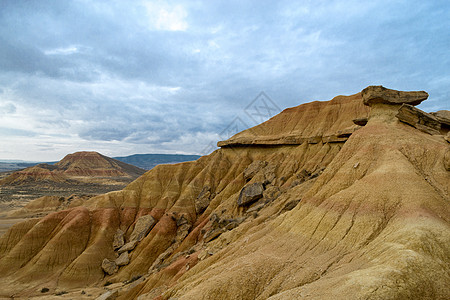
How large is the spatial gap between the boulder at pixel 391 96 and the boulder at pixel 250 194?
1820 cm

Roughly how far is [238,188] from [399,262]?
33811mm

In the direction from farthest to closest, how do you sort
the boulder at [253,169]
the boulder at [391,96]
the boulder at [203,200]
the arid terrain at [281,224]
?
1. the boulder at [203,200]
2. the boulder at [253,169]
3. the boulder at [391,96]
4. the arid terrain at [281,224]

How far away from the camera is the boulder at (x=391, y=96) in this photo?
77.3 feet

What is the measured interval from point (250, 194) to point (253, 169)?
9.91m

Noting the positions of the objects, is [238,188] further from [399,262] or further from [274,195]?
[399,262]

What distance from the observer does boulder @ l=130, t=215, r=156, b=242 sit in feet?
130

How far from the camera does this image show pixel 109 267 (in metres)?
34.8

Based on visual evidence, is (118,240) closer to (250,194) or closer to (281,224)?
(250,194)

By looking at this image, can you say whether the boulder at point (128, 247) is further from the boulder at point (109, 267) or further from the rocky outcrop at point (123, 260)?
the boulder at point (109, 267)

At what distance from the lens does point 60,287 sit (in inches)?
1249

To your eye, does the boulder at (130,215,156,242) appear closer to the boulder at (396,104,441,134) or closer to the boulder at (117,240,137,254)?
the boulder at (117,240,137,254)

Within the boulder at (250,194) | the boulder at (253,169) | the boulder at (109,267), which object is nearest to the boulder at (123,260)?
the boulder at (109,267)

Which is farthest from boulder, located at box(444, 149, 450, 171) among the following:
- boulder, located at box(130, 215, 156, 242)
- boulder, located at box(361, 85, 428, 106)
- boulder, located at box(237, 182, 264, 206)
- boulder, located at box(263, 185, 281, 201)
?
boulder, located at box(130, 215, 156, 242)

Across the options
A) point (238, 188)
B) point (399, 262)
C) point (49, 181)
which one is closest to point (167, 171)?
point (238, 188)
